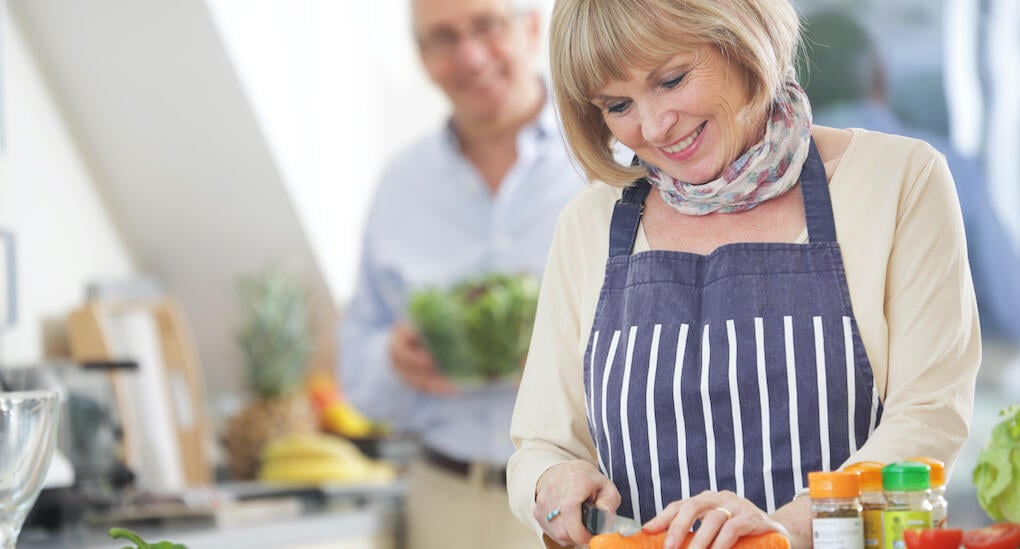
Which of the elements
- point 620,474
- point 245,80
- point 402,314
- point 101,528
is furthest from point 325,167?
point 620,474

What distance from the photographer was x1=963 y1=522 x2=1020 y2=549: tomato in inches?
37.2

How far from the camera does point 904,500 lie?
98 centimetres

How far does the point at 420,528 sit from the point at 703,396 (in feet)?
6.20

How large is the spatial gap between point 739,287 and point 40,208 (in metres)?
2.74

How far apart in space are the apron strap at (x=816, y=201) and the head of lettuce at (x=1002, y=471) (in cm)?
37

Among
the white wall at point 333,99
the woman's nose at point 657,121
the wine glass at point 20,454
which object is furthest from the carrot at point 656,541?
the white wall at point 333,99

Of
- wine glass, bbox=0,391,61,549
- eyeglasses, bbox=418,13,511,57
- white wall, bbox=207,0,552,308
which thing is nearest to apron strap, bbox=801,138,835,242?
wine glass, bbox=0,391,61,549

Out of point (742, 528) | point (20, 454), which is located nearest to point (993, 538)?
point (742, 528)

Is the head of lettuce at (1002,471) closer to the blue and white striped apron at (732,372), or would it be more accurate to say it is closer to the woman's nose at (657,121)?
the blue and white striped apron at (732,372)

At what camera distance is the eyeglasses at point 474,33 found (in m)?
2.84

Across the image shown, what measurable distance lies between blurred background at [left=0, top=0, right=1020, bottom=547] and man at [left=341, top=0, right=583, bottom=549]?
53 cm

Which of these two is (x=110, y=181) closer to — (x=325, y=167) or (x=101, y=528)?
(x=325, y=167)

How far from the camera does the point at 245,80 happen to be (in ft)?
12.3

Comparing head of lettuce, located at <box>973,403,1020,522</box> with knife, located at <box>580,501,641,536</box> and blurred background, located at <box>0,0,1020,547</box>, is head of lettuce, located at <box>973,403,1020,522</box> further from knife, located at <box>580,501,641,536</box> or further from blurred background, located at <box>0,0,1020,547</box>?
blurred background, located at <box>0,0,1020,547</box>
